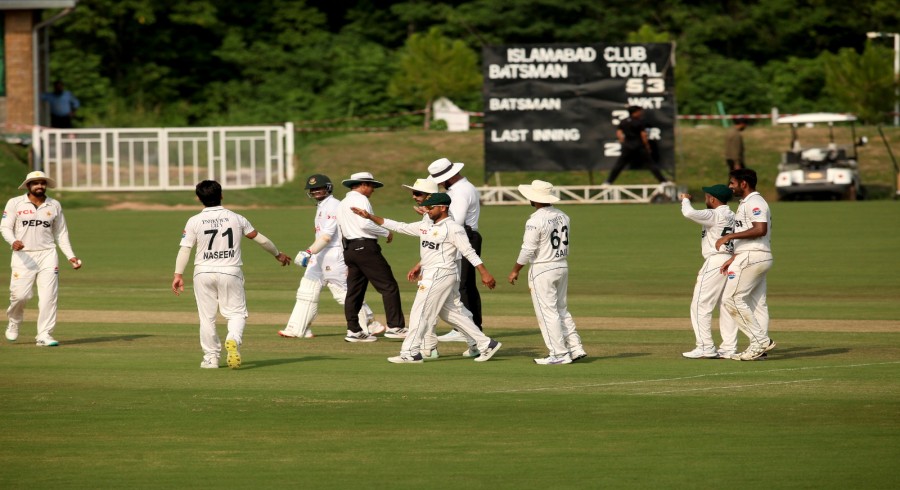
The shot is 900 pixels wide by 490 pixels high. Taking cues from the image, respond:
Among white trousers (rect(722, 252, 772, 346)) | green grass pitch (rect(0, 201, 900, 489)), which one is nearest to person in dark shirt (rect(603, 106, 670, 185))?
green grass pitch (rect(0, 201, 900, 489))

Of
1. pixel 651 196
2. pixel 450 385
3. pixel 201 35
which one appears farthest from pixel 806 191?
pixel 201 35

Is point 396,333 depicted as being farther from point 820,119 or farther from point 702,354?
point 820,119

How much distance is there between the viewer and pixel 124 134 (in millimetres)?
37250

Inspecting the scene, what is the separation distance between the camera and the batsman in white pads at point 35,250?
15320 millimetres

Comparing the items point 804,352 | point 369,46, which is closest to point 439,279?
point 804,352

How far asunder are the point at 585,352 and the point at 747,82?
43.2 metres

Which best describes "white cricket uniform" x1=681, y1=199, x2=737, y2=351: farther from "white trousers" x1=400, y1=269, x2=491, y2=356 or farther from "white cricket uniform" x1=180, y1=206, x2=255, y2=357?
"white cricket uniform" x1=180, y1=206, x2=255, y2=357

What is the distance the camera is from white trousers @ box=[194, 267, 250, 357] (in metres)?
13.3

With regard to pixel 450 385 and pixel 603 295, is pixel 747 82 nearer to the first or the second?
pixel 603 295

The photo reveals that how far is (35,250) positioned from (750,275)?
7.76m

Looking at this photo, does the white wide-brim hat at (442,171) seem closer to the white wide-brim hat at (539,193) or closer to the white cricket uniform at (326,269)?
the white cricket uniform at (326,269)

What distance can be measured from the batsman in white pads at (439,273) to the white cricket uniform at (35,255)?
4.21 metres

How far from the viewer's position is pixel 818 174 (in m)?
35.6

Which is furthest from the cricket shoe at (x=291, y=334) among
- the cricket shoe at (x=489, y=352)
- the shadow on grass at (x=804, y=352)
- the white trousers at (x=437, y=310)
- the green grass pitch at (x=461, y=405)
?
the shadow on grass at (x=804, y=352)
